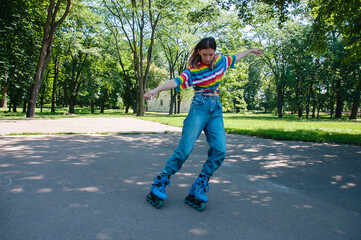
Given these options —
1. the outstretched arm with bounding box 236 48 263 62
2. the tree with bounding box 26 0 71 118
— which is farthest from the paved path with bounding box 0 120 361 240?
the tree with bounding box 26 0 71 118

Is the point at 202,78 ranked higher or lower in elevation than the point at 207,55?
lower

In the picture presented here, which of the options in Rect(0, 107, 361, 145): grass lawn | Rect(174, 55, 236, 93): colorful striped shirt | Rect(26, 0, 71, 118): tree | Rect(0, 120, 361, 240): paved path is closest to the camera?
Rect(0, 120, 361, 240): paved path

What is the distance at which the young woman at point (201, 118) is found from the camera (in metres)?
2.73

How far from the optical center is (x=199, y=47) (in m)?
2.88

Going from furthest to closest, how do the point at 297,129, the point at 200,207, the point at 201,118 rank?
1. the point at 297,129
2. the point at 201,118
3. the point at 200,207

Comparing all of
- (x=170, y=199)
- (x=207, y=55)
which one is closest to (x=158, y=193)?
(x=170, y=199)

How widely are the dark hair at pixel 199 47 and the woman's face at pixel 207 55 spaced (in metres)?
0.03

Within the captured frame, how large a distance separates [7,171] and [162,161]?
7.98ft

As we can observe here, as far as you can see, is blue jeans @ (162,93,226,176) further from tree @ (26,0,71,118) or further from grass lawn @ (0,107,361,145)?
tree @ (26,0,71,118)

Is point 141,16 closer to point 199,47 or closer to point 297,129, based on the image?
point 297,129

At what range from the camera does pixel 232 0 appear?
10.3 m

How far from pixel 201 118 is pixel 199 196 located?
0.86 metres

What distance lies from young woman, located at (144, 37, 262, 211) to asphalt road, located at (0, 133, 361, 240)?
0.95 feet

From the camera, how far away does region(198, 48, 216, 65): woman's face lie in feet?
9.20
